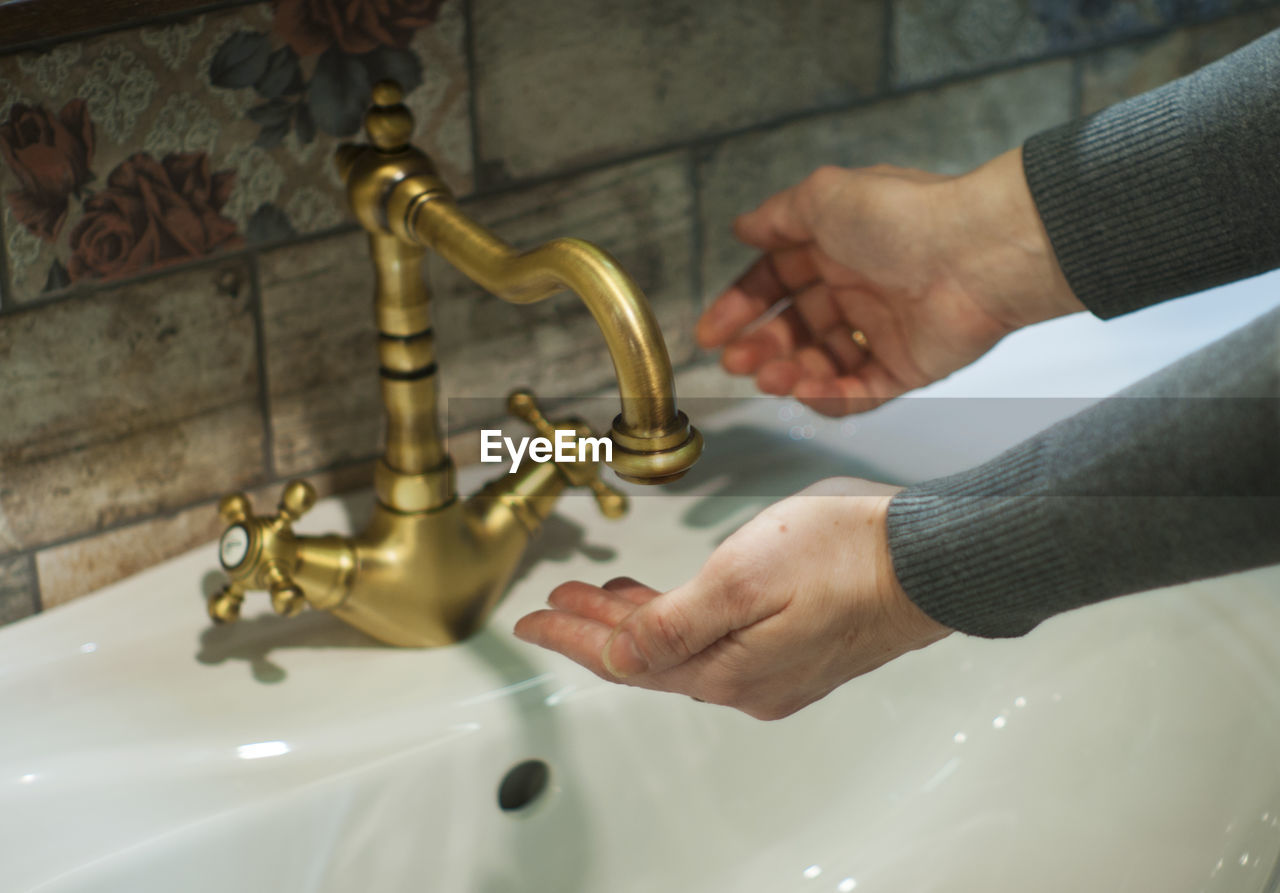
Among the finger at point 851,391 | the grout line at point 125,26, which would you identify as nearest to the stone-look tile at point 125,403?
the grout line at point 125,26

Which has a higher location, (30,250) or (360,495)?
(30,250)

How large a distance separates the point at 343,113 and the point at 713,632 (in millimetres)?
305

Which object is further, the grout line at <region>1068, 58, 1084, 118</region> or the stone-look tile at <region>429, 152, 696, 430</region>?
the grout line at <region>1068, 58, 1084, 118</region>

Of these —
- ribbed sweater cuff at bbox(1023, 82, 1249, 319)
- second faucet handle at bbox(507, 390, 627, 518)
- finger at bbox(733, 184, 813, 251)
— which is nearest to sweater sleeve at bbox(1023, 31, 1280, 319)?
ribbed sweater cuff at bbox(1023, 82, 1249, 319)

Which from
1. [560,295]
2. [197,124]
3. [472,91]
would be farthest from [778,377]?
[197,124]

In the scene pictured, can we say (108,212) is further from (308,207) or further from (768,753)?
(768,753)

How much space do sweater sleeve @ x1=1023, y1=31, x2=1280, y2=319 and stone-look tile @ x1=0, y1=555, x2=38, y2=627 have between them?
529 mm

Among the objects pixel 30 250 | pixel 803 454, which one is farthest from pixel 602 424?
pixel 30 250

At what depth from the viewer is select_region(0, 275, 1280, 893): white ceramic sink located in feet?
1.67

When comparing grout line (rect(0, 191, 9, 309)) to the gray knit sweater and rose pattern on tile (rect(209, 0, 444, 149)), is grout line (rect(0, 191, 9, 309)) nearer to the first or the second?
rose pattern on tile (rect(209, 0, 444, 149))

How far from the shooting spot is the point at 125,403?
1.86 ft

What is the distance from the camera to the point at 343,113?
1.89 feet

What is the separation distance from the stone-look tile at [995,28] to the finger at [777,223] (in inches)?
6.2

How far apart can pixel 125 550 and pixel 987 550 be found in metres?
0.41
